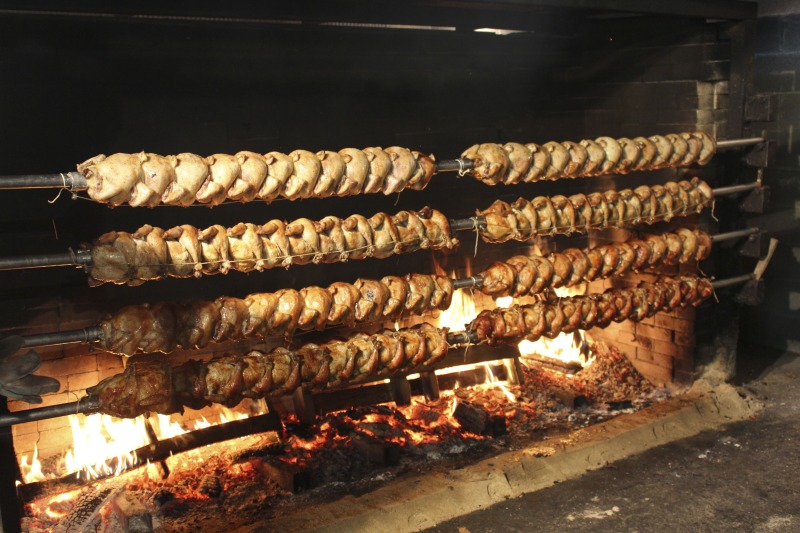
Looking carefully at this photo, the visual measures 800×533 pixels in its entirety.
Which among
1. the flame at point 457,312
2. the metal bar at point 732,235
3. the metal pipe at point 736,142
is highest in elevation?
the metal pipe at point 736,142

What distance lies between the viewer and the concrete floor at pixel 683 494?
4059 mm

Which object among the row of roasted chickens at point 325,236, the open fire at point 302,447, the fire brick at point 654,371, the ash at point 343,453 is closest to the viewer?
the row of roasted chickens at point 325,236

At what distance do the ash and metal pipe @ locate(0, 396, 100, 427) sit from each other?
928mm

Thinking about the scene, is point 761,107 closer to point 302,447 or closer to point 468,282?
point 468,282

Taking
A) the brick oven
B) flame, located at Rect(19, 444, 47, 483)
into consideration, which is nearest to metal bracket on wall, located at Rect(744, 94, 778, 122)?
the brick oven

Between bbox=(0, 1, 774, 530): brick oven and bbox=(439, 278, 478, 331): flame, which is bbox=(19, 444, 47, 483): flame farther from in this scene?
bbox=(439, 278, 478, 331): flame

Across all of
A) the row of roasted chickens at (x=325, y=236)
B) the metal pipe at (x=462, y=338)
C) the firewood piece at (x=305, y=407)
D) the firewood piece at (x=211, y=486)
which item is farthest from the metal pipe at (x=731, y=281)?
the firewood piece at (x=211, y=486)

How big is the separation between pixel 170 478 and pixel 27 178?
2433mm

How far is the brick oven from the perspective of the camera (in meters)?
4.18

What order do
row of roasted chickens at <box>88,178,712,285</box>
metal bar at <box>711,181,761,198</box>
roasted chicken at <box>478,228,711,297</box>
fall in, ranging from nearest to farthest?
row of roasted chickens at <box>88,178,712,285</box>
roasted chicken at <box>478,228,711,297</box>
metal bar at <box>711,181,761,198</box>

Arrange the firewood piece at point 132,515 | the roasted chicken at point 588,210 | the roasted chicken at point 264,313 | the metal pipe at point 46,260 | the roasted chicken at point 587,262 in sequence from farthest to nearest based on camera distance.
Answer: the roasted chicken at point 587,262 < the roasted chicken at point 588,210 < the firewood piece at point 132,515 < the roasted chicken at point 264,313 < the metal pipe at point 46,260

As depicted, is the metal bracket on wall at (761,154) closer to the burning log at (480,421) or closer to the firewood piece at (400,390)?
the burning log at (480,421)

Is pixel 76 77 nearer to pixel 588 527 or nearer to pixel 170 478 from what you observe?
pixel 170 478

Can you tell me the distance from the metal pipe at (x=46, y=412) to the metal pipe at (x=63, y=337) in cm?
28
